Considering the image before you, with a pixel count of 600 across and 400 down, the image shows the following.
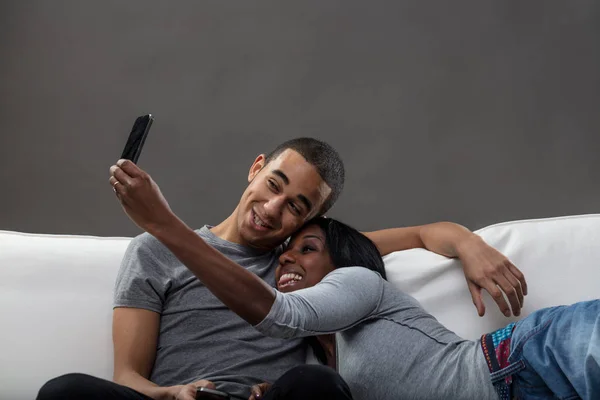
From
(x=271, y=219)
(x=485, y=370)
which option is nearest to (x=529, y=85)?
(x=271, y=219)

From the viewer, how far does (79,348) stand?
1.63 meters

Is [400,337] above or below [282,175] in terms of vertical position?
below

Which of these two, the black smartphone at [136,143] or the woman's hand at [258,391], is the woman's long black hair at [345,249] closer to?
the woman's hand at [258,391]

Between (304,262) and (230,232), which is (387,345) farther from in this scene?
(230,232)

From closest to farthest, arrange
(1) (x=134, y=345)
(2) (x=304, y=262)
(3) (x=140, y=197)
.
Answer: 1. (3) (x=140, y=197)
2. (1) (x=134, y=345)
3. (2) (x=304, y=262)

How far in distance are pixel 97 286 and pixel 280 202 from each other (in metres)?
0.44

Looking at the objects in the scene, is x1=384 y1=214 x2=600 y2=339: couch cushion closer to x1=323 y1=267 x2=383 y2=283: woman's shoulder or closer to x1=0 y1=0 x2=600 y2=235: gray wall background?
x1=323 y1=267 x2=383 y2=283: woman's shoulder

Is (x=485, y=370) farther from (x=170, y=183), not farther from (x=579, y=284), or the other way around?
(x=170, y=183)

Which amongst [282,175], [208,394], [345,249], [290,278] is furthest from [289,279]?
[208,394]

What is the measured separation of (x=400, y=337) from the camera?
4.76ft

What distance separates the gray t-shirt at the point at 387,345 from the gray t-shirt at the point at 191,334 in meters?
0.16

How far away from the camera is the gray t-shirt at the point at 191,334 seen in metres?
1.54

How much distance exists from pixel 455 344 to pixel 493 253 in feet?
0.95

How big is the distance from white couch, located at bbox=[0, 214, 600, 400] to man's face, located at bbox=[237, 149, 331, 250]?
245mm
